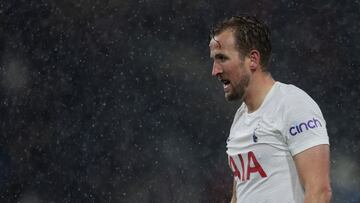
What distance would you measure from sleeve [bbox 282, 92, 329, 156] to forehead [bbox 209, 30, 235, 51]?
1.37ft

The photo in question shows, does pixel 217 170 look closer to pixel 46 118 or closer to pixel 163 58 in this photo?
pixel 163 58

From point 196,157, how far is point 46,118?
6.55 feet

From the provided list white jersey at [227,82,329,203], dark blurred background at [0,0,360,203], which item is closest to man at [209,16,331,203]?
white jersey at [227,82,329,203]

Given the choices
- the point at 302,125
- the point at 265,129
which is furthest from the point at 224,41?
the point at 302,125

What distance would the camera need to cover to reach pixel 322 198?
2.32 metres

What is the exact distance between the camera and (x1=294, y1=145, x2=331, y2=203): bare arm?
2.33 m

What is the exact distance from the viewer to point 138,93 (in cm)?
812

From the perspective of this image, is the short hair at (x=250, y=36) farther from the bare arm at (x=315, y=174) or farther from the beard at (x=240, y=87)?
the bare arm at (x=315, y=174)

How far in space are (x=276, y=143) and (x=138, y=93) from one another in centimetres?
568

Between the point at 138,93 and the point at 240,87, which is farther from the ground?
the point at 240,87

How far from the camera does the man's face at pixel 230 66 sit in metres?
2.74

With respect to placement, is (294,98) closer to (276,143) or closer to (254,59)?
(276,143)

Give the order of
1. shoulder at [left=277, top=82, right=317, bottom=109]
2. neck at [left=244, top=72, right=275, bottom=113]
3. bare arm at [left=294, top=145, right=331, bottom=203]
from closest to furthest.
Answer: bare arm at [left=294, top=145, right=331, bottom=203]
shoulder at [left=277, top=82, right=317, bottom=109]
neck at [left=244, top=72, right=275, bottom=113]

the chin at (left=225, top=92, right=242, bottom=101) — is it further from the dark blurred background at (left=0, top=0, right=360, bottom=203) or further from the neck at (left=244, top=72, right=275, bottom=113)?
the dark blurred background at (left=0, top=0, right=360, bottom=203)
